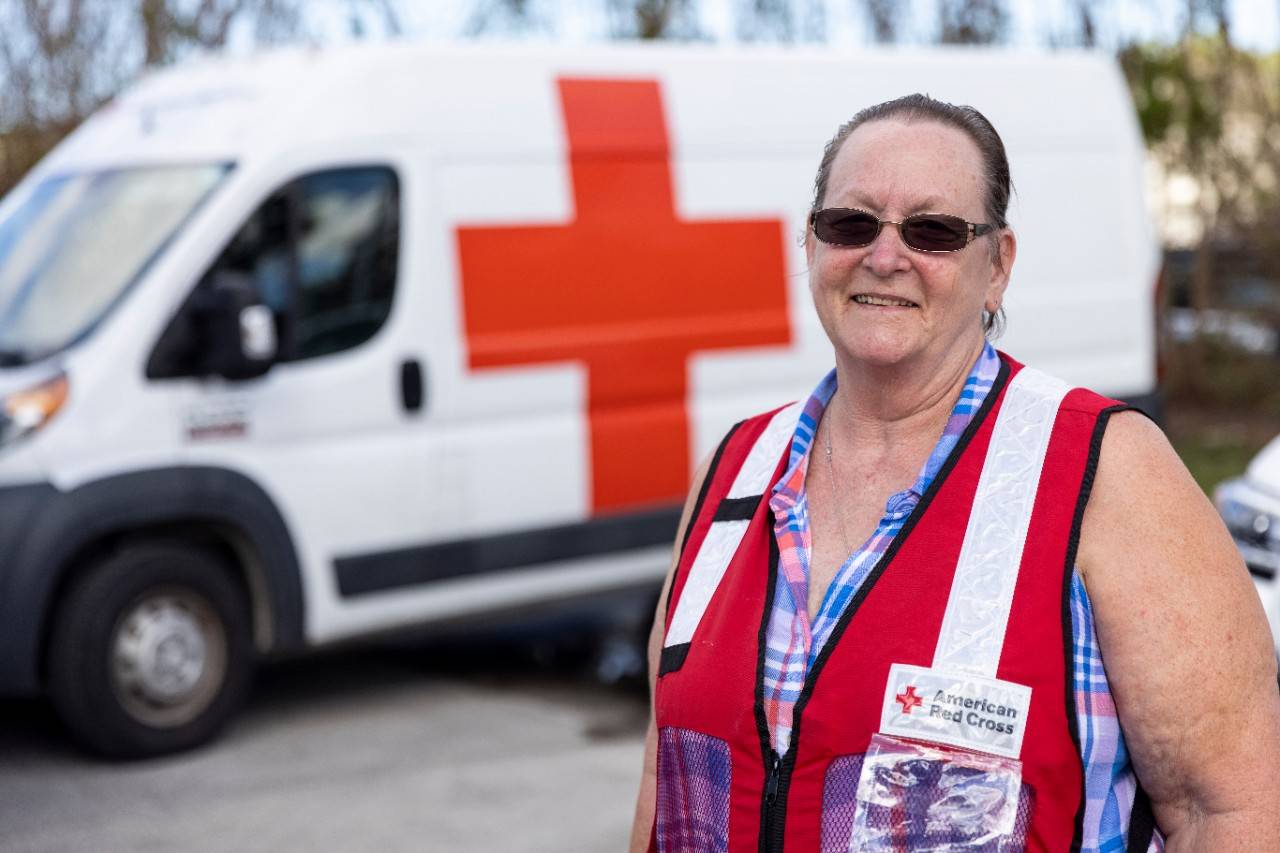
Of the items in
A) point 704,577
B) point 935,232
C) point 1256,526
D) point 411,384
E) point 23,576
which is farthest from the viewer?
point 411,384

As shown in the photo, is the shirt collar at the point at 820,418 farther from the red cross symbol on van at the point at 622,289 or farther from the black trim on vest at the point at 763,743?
the red cross symbol on van at the point at 622,289

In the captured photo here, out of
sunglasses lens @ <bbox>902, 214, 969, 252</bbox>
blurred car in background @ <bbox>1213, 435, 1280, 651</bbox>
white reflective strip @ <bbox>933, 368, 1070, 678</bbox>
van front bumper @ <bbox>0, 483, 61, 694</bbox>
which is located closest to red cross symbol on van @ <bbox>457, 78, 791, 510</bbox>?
van front bumper @ <bbox>0, 483, 61, 694</bbox>

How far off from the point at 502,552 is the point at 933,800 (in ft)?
15.3

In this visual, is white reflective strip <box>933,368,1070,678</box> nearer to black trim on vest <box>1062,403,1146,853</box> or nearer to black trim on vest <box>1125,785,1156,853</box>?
black trim on vest <box>1062,403,1146,853</box>

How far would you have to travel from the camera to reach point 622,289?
6875mm

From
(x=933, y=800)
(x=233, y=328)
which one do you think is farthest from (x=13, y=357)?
(x=933, y=800)

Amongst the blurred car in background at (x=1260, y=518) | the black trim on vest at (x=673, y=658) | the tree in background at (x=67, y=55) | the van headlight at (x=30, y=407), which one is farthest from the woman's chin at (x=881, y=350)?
the tree in background at (x=67, y=55)

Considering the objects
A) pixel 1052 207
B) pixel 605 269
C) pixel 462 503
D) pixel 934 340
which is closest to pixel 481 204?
pixel 605 269

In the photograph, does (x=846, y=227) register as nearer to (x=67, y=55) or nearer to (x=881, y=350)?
(x=881, y=350)

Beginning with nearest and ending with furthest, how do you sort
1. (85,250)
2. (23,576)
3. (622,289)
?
(23,576)
(85,250)
(622,289)

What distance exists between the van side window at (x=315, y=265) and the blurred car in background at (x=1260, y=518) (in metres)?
3.11

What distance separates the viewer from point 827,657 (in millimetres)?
2133

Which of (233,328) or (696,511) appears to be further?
(233,328)

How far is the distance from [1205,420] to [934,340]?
12.3m
